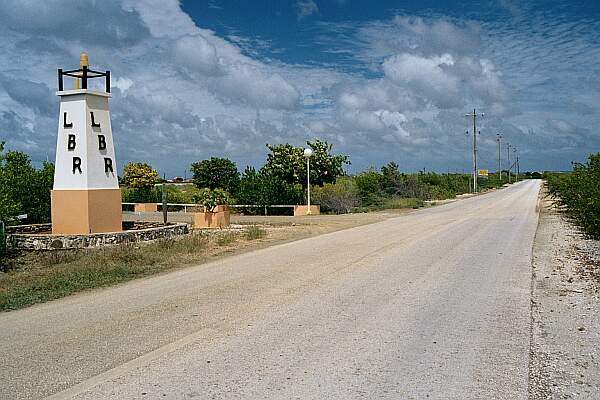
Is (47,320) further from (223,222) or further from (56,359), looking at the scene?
(223,222)

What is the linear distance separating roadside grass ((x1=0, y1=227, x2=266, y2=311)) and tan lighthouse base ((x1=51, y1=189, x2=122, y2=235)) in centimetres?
182

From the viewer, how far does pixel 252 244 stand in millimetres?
18672

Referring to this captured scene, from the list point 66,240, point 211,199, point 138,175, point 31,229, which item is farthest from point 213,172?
point 66,240

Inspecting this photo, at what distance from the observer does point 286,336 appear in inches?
285

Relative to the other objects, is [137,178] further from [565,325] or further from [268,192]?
[565,325]

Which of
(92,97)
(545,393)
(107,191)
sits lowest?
(545,393)

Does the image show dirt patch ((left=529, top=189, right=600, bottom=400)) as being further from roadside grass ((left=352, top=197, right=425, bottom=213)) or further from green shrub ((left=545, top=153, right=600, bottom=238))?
roadside grass ((left=352, top=197, right=425, bottom=213))

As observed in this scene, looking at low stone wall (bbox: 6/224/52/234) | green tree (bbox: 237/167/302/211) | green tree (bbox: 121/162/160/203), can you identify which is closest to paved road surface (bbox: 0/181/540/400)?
low stone wall (bbox: 6/224/52/234)

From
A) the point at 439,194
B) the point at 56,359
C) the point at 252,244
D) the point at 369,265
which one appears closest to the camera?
the point at 56,359

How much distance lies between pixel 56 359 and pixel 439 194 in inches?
2178

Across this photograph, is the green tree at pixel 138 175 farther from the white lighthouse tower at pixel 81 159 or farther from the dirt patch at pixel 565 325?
the dirt patch at pixel 565 325

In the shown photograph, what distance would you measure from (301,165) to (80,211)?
18.4m

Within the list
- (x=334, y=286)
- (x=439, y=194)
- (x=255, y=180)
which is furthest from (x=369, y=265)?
(x=439, y=194)

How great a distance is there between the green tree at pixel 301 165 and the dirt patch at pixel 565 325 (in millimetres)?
21256
